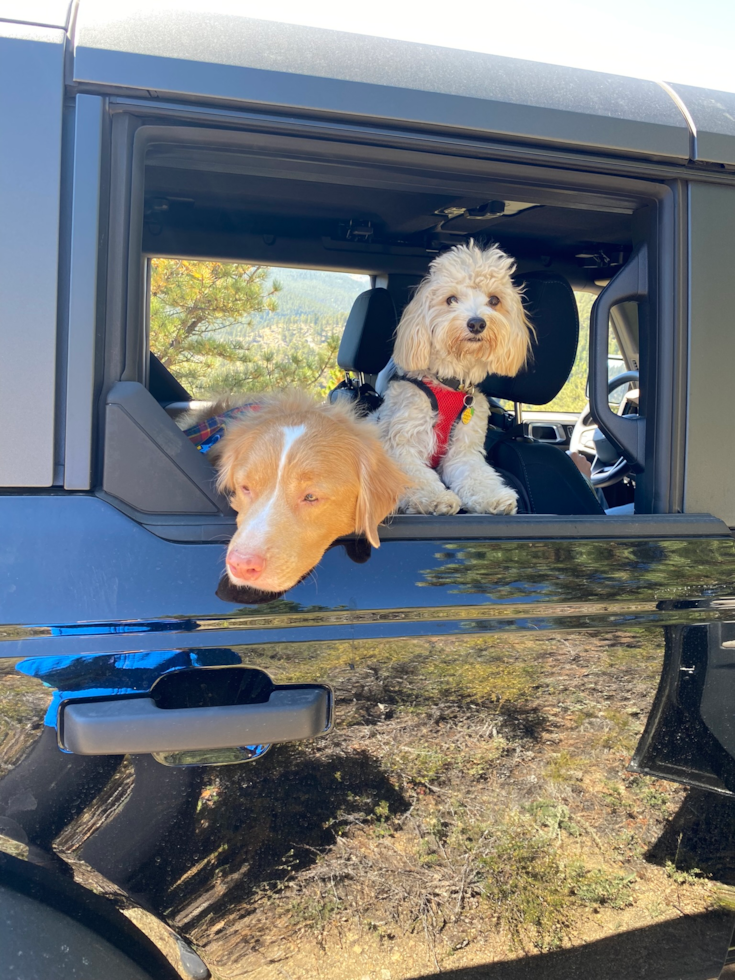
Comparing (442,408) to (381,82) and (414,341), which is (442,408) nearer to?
(414,341)

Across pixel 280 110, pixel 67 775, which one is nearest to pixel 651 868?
pixel 67 775

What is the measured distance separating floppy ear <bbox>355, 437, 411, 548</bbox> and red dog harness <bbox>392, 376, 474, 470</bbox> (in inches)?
29.1

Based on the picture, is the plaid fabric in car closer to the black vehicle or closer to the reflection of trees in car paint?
the black vehicle

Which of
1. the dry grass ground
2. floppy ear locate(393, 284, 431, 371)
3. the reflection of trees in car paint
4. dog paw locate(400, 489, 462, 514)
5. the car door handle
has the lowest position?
the dry grass ground

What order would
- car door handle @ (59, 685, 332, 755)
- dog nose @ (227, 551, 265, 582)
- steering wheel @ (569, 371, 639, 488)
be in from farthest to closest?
steering wheel @ (569, 371, 639, 488) → dog nose @ (227, 551, 265, 582) → car door handle @ (59, 685, 332, 755)

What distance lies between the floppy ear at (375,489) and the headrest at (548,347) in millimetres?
1130

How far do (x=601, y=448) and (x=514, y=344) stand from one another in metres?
1.35

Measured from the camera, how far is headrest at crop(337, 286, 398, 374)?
2.87 meters

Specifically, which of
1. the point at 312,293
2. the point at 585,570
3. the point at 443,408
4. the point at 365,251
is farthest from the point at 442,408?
the point at 585,570

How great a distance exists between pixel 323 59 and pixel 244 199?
1315 millimetres

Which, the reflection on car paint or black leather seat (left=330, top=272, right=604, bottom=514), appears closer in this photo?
the reflection on car paint

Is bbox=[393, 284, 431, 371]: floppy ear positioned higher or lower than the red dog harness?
higher

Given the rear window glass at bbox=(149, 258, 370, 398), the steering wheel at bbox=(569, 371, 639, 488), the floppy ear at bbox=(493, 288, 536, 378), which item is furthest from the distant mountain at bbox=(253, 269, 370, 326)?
the steering wheel at bbox=(569, 371, 639, 488)

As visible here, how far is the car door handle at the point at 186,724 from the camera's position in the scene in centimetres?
125
